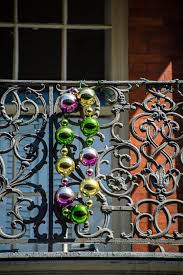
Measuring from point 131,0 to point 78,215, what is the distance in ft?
9.69

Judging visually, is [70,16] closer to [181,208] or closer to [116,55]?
[116,55]

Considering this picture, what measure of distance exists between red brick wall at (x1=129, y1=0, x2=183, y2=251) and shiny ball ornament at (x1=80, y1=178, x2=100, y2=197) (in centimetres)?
181

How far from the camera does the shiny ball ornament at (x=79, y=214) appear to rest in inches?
274

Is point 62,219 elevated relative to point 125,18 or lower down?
lower down

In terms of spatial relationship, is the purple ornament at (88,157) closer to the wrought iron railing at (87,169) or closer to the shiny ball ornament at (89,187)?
the wrought iron railing at (87,169)

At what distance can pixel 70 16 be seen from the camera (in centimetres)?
922

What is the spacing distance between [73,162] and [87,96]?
55 cm

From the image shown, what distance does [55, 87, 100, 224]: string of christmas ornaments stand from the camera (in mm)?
7026

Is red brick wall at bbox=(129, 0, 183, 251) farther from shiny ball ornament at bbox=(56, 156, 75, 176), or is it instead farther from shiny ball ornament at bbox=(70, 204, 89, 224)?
shiny ball ornament at bbox=(70, 204, 89, 224)

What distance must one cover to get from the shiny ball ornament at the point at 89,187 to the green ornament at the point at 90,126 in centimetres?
39

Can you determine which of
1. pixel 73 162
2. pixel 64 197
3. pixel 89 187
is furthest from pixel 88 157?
pixel 64 197

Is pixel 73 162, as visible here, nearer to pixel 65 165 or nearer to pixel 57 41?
pixel 65 165

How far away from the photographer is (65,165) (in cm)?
705

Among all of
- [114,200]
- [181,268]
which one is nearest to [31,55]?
[114,200]
